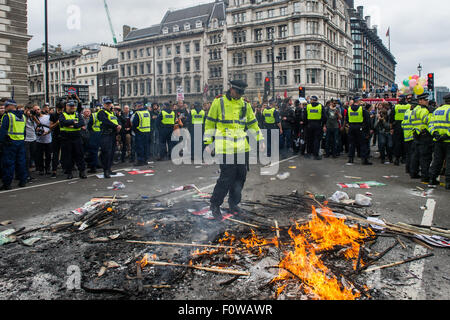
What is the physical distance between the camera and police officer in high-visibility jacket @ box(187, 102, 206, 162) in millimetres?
12984

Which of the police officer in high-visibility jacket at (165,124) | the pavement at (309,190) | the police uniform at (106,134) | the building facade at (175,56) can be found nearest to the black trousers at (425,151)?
the pavement at (309,190)

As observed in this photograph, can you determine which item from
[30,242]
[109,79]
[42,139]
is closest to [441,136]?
[30,242]

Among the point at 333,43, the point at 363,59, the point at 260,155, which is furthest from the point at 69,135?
the point at 363,59

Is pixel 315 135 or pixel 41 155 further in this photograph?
pixel 315 135

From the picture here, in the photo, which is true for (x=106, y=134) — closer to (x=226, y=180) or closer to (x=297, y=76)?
(x=226, y=180)

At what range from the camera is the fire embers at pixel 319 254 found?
2857 millimetres

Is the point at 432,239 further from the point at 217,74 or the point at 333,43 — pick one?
the point at 333,43

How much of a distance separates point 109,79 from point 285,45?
137 feet

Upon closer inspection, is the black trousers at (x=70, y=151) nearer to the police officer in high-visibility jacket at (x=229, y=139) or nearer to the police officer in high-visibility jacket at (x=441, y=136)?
the police officer in high-visibility jacket at (x=229, y=139)

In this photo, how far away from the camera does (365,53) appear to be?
8319 centimetres

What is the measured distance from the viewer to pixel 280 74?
5688 centimetres

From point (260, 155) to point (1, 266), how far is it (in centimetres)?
1035

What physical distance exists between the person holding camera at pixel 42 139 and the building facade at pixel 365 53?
224 feet

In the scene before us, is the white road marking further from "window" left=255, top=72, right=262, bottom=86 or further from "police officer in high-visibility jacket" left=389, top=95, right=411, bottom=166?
"window" left=255, top=72, right=262, bottom=86
